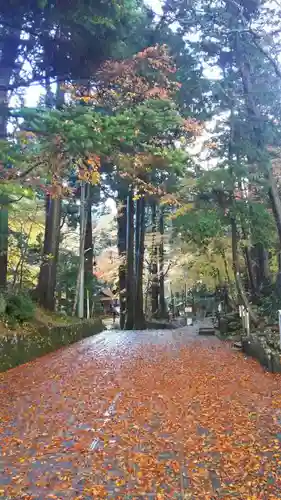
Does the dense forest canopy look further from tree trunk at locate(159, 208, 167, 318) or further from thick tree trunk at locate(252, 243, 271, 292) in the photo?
tree trunk at locate(159, 208, 167, 318)

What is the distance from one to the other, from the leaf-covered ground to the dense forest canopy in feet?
11.5

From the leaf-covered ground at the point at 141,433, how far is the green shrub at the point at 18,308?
248 cm

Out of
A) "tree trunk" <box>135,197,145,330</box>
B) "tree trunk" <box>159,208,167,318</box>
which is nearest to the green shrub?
"tree trunk" <box>135,197,145,330</box>

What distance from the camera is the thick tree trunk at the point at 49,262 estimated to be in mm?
17156

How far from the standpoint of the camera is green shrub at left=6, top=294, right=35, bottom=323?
12.3 metres

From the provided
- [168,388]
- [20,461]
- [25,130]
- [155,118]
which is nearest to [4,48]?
[25,130]

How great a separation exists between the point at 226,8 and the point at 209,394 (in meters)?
10.0

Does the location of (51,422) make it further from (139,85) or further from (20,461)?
(139,85)

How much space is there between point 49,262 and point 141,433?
12.7m

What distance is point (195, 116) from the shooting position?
583 inches

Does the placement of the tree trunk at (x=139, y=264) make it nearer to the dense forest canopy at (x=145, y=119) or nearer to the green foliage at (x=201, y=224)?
the dense forest canopy at (x=145, y=119)

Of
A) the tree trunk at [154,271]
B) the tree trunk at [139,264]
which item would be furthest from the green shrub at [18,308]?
the tree trunk at [154,271]

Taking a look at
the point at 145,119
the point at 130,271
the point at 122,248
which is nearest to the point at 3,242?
the point at 145,119

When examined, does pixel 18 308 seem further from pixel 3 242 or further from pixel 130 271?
pixel 130 271
